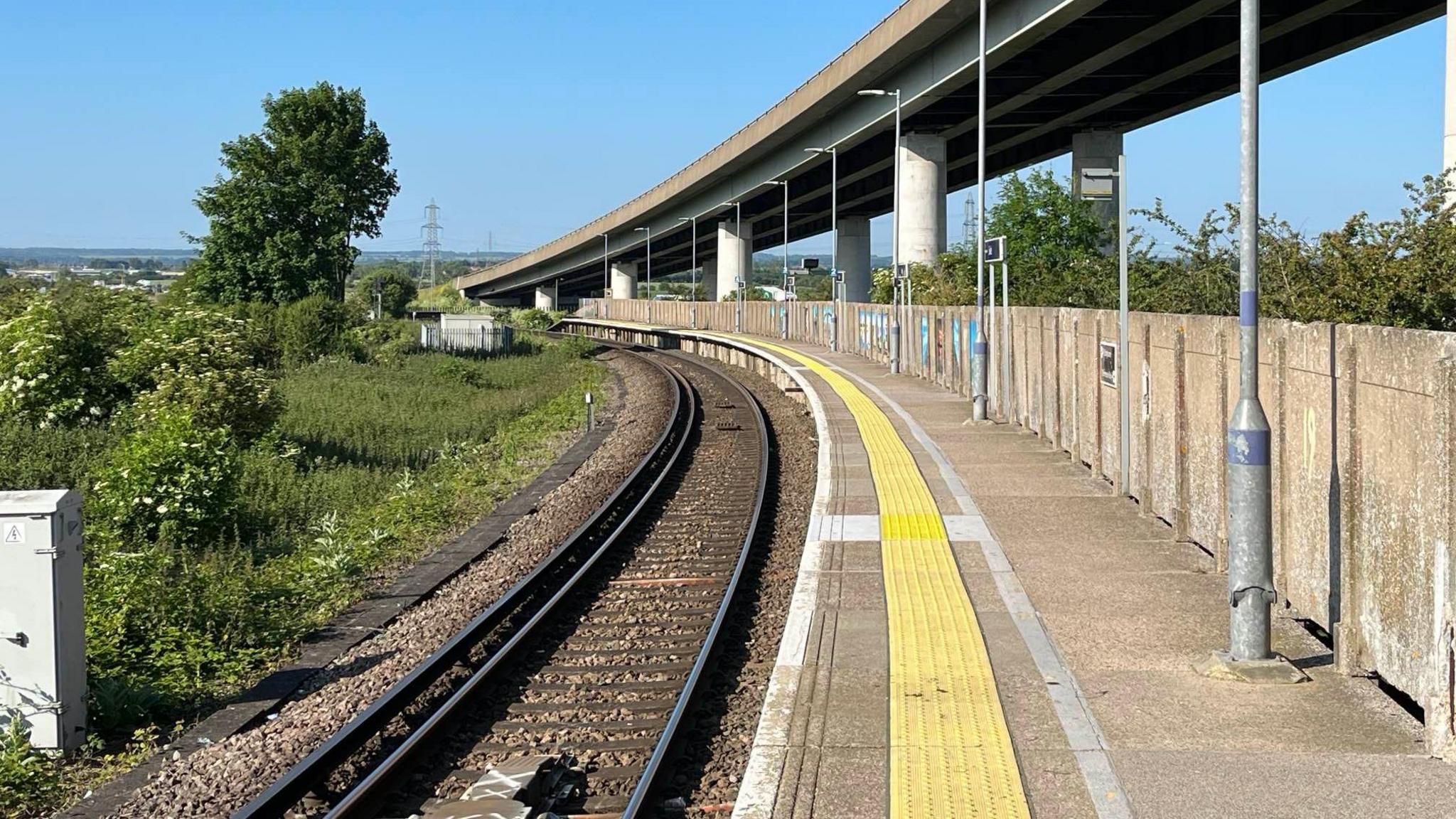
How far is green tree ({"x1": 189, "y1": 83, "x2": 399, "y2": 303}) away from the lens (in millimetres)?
65250

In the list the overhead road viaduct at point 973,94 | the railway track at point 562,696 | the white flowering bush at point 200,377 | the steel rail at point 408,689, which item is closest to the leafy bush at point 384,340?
the overhead road viaduct at point 973,94

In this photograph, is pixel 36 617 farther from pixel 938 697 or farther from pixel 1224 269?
pixel 1224 269

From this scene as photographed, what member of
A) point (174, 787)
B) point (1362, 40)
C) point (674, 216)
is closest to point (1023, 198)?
point (1362, 40)

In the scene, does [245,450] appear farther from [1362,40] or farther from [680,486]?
[1362,40]

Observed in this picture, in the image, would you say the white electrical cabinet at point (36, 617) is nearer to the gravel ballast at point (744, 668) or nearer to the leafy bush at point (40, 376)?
the gravel ballast at point (744, 668)

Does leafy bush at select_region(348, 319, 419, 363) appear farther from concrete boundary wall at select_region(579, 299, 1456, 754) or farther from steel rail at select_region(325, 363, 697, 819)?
concrete boundary wall at select_region(579, 299, 1456, 754)

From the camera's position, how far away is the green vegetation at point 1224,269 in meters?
15.6

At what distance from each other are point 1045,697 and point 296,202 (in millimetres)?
64918

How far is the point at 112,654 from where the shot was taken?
11.2m

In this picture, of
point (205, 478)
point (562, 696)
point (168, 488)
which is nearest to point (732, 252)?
point (205, 478)

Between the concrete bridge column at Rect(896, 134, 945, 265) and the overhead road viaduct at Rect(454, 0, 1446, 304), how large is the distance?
0.18 ft

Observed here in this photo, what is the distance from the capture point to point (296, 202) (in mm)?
68250

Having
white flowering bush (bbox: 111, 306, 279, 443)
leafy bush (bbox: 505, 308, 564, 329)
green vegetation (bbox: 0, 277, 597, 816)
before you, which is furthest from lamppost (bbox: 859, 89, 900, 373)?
leafy bush (bbox: 505, 308, 564, 329)

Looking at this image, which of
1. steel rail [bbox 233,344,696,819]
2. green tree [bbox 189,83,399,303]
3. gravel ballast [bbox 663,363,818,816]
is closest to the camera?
steel rail [bbox 233,344,696,819]
